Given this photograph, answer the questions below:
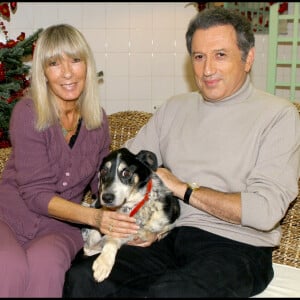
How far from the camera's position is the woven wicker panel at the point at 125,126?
3006 mm

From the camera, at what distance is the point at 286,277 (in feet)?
7.31

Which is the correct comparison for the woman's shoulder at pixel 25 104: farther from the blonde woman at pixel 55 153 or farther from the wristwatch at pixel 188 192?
the wristwatch at pixel 188 192

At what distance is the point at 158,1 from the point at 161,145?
2.59 m

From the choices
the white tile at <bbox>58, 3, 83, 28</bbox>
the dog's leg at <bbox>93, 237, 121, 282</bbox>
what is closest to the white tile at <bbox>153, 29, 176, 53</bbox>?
the white tile at <bbox>58, 3, 83, 28</bbox>

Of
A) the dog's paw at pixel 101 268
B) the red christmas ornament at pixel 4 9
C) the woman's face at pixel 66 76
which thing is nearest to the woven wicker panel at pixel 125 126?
the woman's face at pixel 66 76

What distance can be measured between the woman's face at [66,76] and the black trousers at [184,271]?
781mm

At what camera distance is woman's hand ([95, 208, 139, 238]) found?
2009 millimetres

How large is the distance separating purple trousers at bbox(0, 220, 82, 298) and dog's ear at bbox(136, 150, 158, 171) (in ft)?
1.76

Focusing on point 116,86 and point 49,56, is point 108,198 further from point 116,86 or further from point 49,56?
point 116,86

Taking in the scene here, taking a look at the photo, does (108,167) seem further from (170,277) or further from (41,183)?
(170,277)

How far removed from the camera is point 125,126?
3033 mm

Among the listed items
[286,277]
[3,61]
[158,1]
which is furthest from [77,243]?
[158,1]

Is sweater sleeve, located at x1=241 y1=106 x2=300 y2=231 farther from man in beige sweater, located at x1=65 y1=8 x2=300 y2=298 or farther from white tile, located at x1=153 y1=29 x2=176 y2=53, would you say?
white tile, located at x1=153 y1=29 x2=176 y2=53

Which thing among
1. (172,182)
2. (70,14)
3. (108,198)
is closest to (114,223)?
(108,198)
